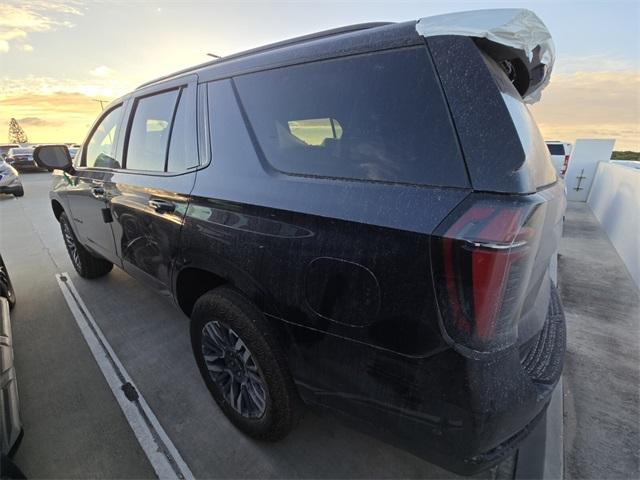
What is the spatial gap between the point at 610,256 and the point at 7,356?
6931 mm

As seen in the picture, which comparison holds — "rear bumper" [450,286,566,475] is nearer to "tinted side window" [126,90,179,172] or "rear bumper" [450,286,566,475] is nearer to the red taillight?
the red taillight

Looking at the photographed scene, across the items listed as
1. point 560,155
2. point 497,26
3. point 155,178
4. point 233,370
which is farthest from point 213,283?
point 560,155

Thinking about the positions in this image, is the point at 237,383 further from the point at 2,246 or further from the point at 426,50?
the point at 2,246

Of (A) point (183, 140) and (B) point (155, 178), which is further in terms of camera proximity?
(B) point (155, 178)

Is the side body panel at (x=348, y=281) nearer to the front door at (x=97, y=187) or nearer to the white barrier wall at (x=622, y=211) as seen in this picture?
the front door at (x=97, y=187)

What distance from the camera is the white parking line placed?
6.10 ft

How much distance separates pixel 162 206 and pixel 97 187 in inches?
53.2

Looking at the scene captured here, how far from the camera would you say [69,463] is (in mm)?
1871

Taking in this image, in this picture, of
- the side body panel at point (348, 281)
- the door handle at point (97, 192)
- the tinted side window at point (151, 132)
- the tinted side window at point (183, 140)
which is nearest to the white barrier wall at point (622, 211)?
the side body panel at point (348, 281)

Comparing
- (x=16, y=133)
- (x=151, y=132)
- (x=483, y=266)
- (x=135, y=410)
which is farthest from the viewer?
(x=16, y=133)

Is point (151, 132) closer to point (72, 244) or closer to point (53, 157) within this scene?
point (53, 157)

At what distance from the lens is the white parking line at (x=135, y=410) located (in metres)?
1.86

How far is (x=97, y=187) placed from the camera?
9.78 ft

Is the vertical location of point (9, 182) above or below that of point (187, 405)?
above
